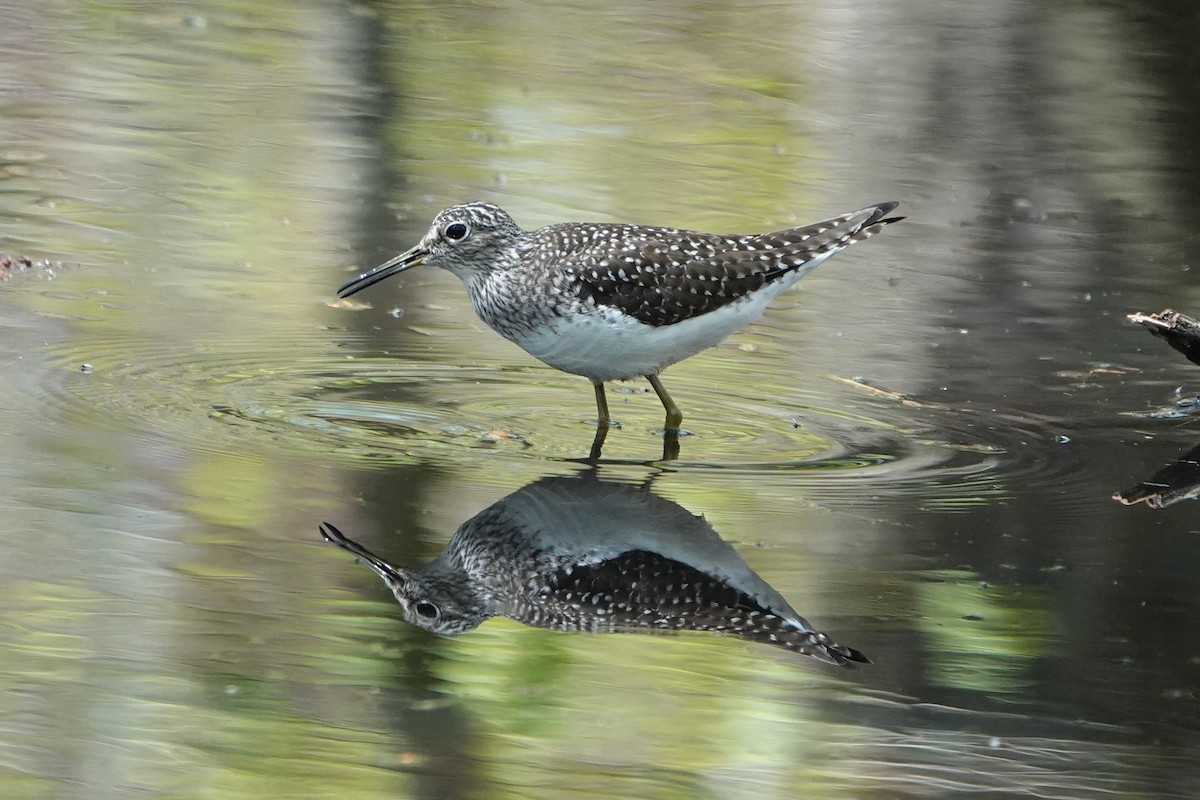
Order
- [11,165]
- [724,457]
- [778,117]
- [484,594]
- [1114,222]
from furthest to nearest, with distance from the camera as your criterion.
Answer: [778,117] → [1114,222] → [11,165] → [724,457] → [484,594]

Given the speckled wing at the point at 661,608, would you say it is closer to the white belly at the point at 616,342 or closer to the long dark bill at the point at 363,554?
the long dark bill at the point at 363,554

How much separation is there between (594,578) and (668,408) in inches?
89.3

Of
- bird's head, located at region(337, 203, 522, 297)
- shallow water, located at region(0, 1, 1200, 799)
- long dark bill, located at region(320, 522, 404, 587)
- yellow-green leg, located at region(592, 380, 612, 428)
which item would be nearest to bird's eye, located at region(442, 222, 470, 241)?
bird's head, located at region(337, 203, 522, 297)

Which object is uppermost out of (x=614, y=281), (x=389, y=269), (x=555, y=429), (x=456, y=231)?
(x=456, y=231)

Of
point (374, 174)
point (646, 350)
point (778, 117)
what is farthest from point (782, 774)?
point (778, 117)

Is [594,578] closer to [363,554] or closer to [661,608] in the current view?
[661,608]

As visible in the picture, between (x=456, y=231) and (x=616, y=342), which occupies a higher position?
(x=456, y=231)

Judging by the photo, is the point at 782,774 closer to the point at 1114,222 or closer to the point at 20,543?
the point at 20,543

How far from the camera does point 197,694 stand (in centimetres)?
532

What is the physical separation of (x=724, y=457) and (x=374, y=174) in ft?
18.6

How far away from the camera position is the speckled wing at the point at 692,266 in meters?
8.33

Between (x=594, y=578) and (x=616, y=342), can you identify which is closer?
(x=594, y=578)

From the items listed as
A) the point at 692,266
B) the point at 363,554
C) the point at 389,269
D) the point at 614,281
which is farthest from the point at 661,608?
the point at 389,269

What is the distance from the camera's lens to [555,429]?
8156mm
